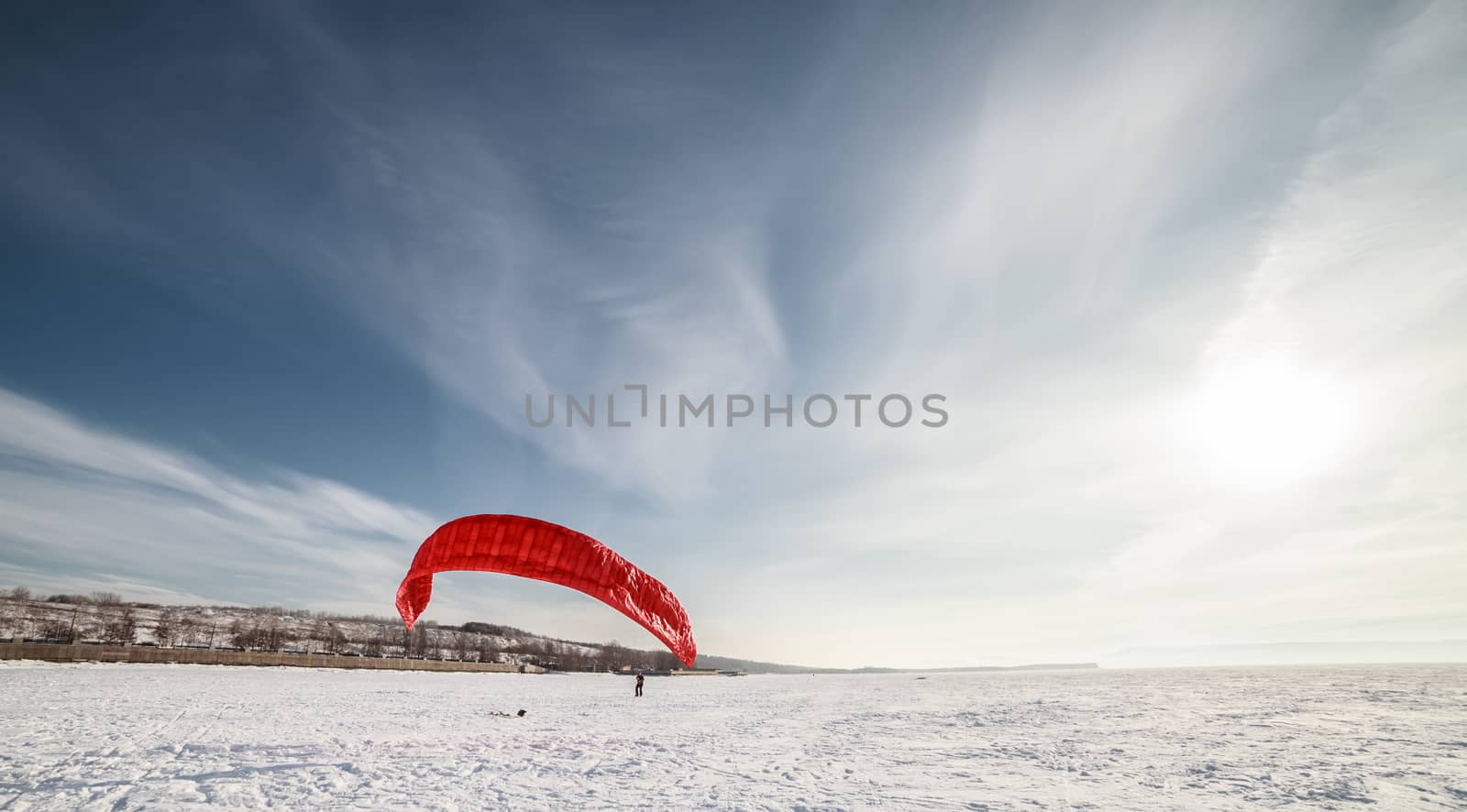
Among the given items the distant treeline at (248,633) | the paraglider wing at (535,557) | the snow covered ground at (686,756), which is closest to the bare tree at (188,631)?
the distant treeline at (248,633)

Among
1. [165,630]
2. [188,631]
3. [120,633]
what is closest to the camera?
[120,633]

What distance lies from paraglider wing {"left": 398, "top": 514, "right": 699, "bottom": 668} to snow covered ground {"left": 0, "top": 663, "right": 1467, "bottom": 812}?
276cm

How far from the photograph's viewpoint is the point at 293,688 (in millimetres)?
29641

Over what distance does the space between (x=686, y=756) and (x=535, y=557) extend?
5.90 metres

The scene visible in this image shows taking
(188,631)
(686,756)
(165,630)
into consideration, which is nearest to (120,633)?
(165,630)

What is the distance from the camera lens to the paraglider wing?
38.6 ft

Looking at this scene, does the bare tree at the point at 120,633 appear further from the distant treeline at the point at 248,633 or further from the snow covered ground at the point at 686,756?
the snow covered ground at the point at 686,756

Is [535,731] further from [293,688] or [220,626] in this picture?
[220,626]

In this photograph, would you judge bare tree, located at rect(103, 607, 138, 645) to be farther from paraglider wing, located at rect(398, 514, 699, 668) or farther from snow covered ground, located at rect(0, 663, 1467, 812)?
paraglider wing, located at rect(398, 514, 699, 668)

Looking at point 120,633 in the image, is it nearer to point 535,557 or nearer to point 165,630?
point 165,630

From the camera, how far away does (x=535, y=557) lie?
11945 millimetres

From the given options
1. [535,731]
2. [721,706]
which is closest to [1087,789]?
[535,731]

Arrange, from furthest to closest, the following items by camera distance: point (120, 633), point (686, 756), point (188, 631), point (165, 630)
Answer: point (188, 631)
point (165, 630)
point (120, 633)
point (686, 756)

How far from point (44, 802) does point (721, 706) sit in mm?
25654
